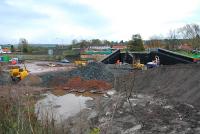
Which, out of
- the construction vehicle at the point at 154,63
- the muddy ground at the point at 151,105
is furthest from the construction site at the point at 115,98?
the construction vehicle at the point at 154,63

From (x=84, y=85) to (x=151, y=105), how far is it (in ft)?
32.3

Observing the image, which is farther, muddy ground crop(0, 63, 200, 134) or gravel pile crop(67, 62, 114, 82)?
gravel pile crop(67, 62, 114, 82)

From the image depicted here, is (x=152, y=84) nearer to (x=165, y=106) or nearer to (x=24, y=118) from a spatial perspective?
(x=165, y=106)

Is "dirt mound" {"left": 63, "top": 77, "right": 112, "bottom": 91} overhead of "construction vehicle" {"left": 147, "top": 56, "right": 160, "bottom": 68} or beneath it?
beneath

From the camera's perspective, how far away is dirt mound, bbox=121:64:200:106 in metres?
18.2

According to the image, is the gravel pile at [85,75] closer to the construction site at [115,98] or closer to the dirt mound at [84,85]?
the construction site at [115,98]

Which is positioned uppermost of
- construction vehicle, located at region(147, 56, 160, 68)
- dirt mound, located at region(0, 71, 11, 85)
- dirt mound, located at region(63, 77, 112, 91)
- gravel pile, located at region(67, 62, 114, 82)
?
dirt mound, located at region(0, 71, 11, 85)

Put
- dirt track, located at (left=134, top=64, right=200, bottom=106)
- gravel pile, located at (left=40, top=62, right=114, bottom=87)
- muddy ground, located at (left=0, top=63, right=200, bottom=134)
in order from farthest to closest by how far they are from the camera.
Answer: gravel pile, located at (left=40, top=62, right=114, bottom=87) < dirt track, located at (left=134, top=64, right=200, bottom=106) < muddy ground, located at (left=0, top=63, right=200, bottom=134)

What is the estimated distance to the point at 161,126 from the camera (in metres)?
13.0

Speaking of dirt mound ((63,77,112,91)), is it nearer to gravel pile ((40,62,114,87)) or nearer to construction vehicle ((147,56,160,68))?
gravel pile ((40,62,114,87))

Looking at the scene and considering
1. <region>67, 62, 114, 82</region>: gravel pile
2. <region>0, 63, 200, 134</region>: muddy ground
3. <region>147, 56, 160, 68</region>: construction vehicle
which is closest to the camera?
<region>0, 63, 200, 134</region>: muddy ground

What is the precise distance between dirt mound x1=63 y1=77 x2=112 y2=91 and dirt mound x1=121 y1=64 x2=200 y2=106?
2.45 meters

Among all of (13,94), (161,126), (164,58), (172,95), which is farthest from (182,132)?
(164,58)

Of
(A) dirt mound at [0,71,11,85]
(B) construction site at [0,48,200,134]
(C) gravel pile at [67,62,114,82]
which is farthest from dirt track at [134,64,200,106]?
(A) dirt mound at [0,71,11,85]
